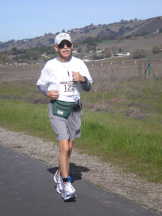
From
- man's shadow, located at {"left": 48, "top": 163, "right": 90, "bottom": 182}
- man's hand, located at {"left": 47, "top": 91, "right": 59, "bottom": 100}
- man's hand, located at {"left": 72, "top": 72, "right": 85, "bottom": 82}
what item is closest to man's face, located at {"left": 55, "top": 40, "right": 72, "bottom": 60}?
man's hand, located at {"left": 72, "top": 72, "right": 85, "bottom": 82}

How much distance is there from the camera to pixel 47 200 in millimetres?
6570

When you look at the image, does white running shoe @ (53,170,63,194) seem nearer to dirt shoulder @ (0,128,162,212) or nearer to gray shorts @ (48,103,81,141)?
gray shorts @ (48,103,81,141)

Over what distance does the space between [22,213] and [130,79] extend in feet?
84.8

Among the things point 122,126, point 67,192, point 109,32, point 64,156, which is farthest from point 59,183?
point 109,32

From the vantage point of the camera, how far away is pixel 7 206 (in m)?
6.38

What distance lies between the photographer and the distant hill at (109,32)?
103938 mm

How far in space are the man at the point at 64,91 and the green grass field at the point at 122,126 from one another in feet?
5.17

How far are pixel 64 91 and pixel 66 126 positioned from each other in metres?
0.45

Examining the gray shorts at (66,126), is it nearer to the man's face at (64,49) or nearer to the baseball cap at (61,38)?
the man's face at (64,49)

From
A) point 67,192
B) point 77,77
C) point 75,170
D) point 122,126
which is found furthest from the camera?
point 122,126

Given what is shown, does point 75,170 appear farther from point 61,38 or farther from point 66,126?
point 61,38

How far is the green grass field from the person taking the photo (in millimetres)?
9570

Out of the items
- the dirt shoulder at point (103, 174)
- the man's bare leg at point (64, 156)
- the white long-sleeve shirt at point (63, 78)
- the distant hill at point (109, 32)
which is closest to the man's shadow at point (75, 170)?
the dirt shoulder at point (103, 174)

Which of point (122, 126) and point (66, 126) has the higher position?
point (66, 126)
